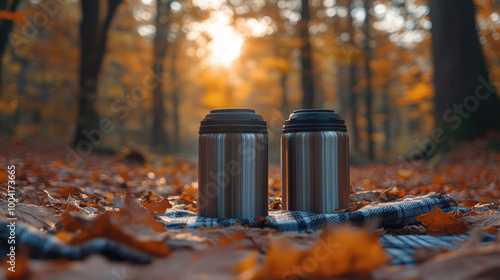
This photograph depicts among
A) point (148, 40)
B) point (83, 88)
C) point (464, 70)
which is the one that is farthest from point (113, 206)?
point (148, 40)

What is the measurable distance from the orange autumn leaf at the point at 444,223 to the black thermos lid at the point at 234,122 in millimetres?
840

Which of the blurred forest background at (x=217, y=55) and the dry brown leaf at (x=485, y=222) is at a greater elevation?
the blurred forest background at (x=217, y=55)

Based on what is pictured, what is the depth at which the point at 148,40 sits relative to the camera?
57.5 ft

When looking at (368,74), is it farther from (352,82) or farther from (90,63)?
(90,63)

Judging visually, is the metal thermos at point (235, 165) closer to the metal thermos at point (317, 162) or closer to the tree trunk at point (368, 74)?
the metal thermos at point (317, 162)

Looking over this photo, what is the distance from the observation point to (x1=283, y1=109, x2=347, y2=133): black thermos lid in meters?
1.86

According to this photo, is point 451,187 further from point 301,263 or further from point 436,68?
point 436,68

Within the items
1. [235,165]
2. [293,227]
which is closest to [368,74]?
[235,165]

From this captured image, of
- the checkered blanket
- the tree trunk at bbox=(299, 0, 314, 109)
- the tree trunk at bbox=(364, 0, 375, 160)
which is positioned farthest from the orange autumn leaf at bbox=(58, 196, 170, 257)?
the tree trunk at bbox=(364, 0, 375, 160)

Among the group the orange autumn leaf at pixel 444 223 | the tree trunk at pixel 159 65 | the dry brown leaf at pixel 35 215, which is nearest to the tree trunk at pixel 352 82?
the tree trunk at pixel 159 65

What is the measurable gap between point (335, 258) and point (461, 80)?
6.16 meters

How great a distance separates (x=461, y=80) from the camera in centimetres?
594

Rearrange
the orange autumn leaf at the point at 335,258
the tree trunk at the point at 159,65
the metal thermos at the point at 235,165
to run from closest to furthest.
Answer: the orange autumn leaf at the point at 335,258 → the metal thermos at the point at 235,165 → the tree trunk at the point at 159,65

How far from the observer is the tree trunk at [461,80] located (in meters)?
5.83
